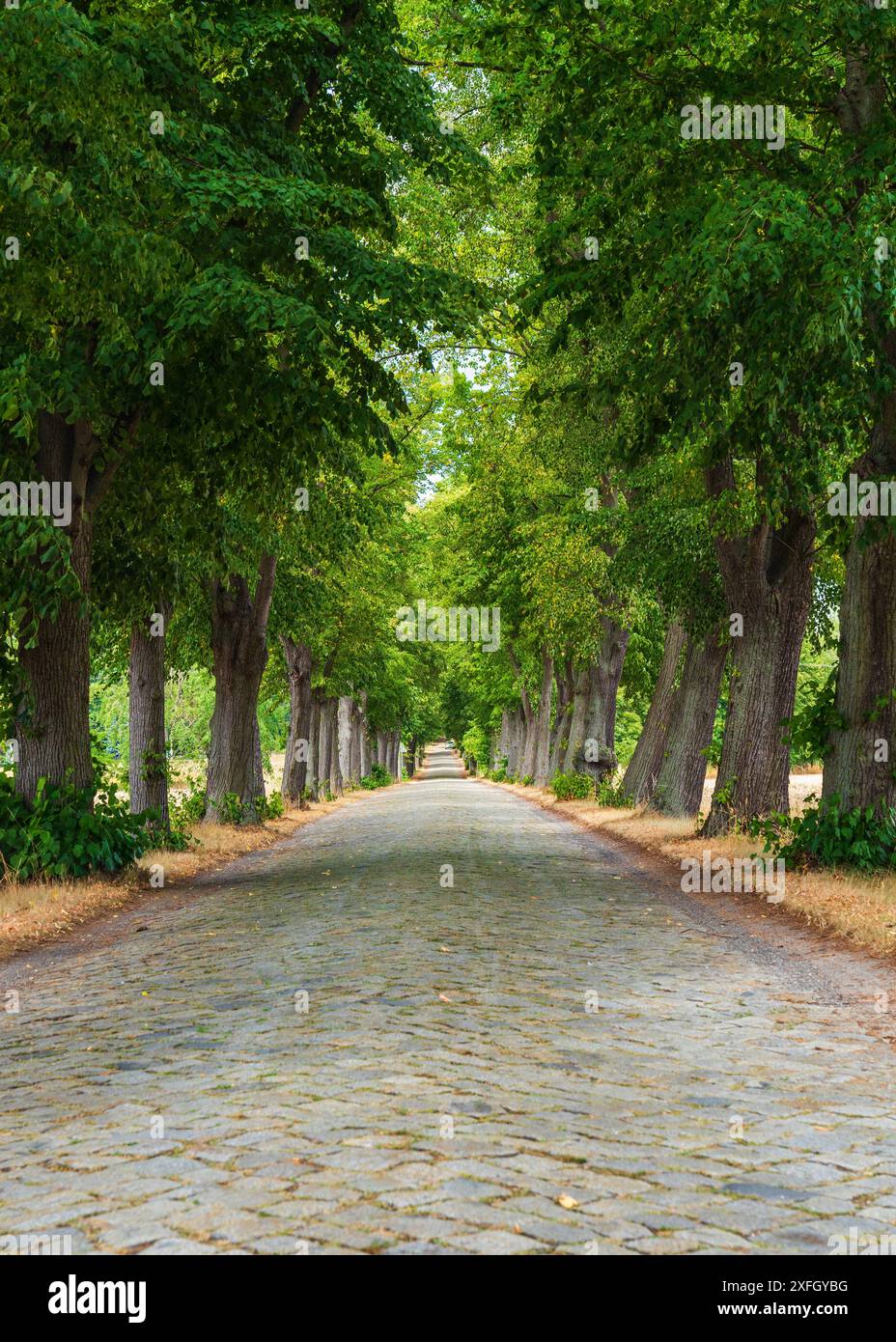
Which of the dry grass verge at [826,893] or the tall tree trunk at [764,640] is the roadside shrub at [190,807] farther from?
the tall tree trunk at [764,640]

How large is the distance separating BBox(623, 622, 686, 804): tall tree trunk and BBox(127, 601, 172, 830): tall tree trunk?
10.9 m

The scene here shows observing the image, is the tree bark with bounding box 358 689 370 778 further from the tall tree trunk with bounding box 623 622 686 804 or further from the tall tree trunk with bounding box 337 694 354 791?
the tall tree trunk with bounding box 623 622 686 804

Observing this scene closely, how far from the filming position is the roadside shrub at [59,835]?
1358 cm

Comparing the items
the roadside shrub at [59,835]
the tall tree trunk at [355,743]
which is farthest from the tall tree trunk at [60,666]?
the tall tree trunk at [355,743]

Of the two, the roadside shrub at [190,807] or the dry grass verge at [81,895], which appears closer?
the dry grass verge at [81,895]

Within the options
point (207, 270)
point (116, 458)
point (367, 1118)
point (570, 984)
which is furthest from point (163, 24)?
point (367, 1118)

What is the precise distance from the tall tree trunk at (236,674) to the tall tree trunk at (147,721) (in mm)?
3401

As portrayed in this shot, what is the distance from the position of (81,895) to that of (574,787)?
76.0 feet

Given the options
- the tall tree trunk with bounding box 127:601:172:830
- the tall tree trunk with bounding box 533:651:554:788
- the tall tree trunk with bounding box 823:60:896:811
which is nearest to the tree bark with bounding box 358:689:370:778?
the tall tree trunk with bounding box 533:651:554:788

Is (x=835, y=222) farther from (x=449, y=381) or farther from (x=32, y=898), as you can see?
(x=449, y=381)

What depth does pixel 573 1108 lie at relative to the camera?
5805 millimetres

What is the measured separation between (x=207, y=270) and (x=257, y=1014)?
23.0 ft

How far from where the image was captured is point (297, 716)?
113 ft

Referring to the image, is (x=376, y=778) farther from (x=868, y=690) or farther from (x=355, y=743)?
(x=868, y=690)
